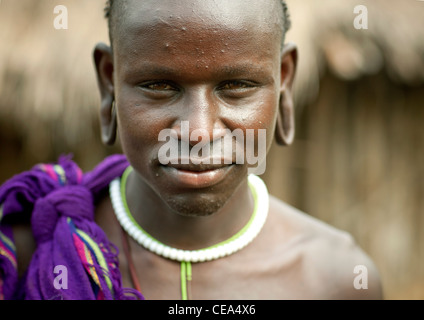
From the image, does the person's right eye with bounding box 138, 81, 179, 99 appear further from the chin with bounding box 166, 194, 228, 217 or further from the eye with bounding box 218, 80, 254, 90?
the chin with bounding box 166, 194, 228, 217

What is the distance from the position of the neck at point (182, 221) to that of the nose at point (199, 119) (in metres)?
0.38

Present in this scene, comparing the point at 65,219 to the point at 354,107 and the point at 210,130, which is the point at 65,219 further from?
the point at 354,107

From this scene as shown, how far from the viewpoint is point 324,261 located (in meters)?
2.02

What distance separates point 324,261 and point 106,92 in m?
1.05

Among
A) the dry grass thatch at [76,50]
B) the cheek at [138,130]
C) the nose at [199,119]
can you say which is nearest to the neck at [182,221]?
the cheek at [138,130]

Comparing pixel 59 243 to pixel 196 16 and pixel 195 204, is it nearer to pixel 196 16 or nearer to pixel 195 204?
pixel 195 204

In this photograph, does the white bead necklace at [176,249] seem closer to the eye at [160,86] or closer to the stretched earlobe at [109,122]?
the stretched earlobe at [109,122]

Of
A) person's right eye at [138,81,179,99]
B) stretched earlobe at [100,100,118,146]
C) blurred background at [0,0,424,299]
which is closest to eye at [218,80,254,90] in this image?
person's right eye at [138,81,179,99]

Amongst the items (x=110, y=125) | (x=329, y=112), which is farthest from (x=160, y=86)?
(x=329, y=112)

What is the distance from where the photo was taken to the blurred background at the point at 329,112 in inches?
130

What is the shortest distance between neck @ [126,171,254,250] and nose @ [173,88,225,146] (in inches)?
14.9

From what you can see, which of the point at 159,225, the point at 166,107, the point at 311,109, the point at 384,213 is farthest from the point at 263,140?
the point at 384,213

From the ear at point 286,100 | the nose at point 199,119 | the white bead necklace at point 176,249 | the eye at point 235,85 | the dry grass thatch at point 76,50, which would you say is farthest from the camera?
the dry grass thatch at point 76,50

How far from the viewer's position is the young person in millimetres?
1523
